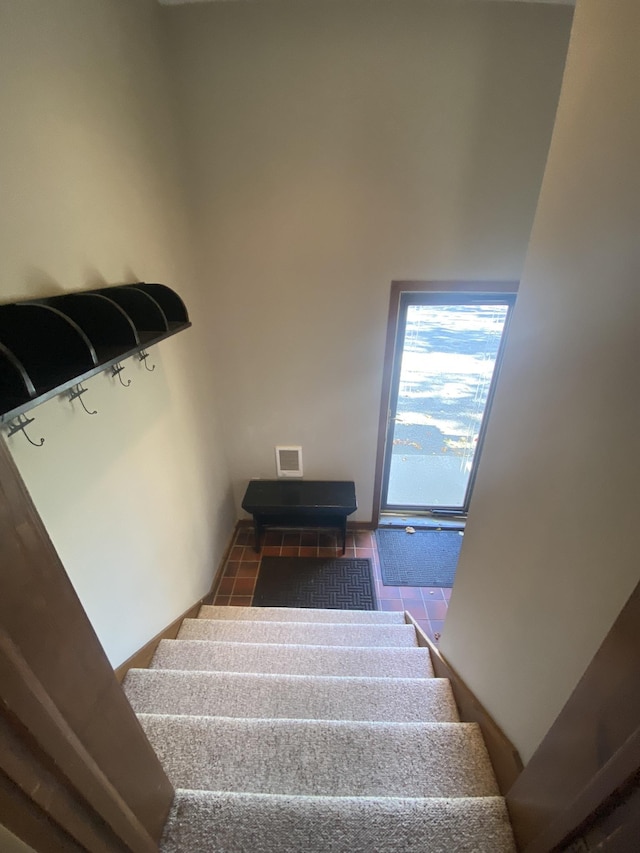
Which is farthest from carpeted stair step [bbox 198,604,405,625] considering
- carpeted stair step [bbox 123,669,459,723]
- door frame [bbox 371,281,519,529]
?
door frame [bbox 371,281,519,529]

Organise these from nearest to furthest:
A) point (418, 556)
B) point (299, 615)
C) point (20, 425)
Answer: point (20, 425), point (299, 615), point (418, 556)

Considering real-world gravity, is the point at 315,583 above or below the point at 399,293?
below

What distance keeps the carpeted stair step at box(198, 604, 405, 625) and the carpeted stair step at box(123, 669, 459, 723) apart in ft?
2.55

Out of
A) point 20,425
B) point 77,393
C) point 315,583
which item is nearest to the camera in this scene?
point 20,425

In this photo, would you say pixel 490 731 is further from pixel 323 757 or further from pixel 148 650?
pixel 148 650

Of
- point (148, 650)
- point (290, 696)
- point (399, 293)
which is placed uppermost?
point (399, 293)

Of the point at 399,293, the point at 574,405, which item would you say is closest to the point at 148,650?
the point at 574,405

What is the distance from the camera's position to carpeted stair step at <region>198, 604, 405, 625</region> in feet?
7.14

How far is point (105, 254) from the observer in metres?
1.30

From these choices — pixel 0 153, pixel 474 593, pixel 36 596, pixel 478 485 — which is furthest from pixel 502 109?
pixel 36 596

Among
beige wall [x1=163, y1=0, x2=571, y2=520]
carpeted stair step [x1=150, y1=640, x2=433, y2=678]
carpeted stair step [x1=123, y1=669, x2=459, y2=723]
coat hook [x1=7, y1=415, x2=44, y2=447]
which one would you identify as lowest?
carpeted stair step [x1=150, y1=640, x2=433, y2=678]

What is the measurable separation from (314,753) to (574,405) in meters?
1.16

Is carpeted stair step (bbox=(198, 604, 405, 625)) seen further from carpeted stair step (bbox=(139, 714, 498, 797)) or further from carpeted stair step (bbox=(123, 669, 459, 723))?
carpeted stair step (bbox=(139, 714, 498, 797))

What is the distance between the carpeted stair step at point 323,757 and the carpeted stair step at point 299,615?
1076 millimetres
